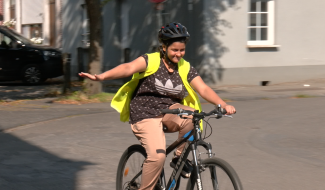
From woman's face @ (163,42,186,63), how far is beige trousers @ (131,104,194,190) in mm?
371

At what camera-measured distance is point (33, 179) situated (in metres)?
5.75

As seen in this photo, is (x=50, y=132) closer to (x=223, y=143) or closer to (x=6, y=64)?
(x=223, y=143)

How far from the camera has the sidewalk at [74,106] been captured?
10.4m

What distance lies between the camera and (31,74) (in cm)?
1775

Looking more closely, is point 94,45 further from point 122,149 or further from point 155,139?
point 155,139

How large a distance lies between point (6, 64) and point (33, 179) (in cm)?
1259

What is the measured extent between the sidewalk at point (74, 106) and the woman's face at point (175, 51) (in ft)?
18.6

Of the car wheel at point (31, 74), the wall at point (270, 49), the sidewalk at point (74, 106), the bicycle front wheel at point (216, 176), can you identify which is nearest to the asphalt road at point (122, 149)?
the sidewalk at point (74, 106)

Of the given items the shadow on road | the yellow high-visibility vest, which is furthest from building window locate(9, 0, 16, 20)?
the yellow high-visibility vest

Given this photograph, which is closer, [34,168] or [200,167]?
[200,167]

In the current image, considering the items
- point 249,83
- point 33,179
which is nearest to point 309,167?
point 33,179

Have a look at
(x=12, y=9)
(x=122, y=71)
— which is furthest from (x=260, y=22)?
(x=12, y=9)

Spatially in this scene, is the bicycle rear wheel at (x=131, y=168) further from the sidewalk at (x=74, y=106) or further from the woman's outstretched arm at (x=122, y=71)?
the sidewalk at (x=74, y=106)

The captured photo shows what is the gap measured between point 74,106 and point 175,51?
8.07 m
